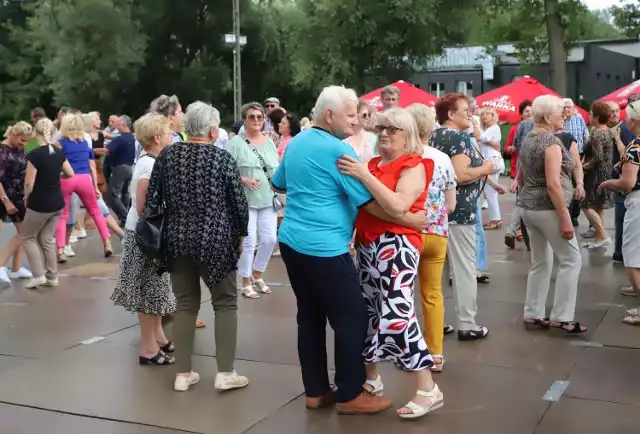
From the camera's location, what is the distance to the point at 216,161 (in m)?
4.68

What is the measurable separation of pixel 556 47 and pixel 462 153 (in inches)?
1003

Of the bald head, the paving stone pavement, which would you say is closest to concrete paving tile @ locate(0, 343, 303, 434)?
the paving stone pavement

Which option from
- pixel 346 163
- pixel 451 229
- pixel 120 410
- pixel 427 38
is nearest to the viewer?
pixel 346 163

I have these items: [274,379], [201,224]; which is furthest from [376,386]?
[201,224]

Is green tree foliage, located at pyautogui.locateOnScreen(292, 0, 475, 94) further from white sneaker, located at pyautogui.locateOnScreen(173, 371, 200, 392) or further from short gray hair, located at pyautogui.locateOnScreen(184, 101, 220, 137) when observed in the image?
white sneaker, located at pyautogui.locateOnScreen(173, 371, 200, 392)

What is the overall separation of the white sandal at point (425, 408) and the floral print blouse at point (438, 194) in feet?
3.27

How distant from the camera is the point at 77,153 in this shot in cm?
944

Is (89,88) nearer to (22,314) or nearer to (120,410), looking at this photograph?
(22,314)

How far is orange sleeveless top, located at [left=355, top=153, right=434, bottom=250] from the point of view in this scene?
432 centimetres

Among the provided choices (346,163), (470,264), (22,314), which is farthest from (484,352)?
(22,314)

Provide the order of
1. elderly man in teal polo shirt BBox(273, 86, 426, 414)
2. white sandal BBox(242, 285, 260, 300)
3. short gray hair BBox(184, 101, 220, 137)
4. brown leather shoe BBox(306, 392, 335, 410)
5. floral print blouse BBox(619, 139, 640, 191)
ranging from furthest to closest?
white sandal BBox(242, 285, 260, 300), floral print blouse BBox(619, 139, 640, 191), short gray hair BBox(184, 101, 220, 137), brown leather shoe BBox(306, 392, 335, 410), elderly man in teal polo shirt BBox(273, 86, 426, 414)

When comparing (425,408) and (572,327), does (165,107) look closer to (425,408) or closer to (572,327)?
(425,408)

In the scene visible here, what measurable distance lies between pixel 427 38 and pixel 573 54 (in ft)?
41.2

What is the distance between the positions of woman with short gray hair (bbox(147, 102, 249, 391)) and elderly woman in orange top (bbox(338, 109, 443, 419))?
2.72 feet
